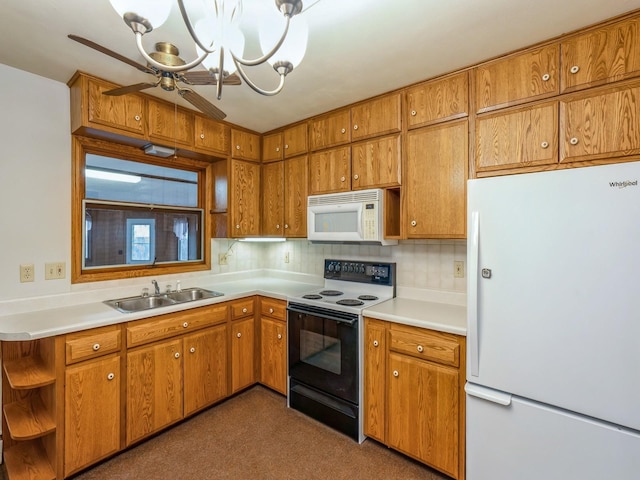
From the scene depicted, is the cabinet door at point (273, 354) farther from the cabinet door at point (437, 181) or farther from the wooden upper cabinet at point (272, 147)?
the wooden upper cabinet at point (272, 147)

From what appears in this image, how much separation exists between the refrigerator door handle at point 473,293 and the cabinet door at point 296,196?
1.54m

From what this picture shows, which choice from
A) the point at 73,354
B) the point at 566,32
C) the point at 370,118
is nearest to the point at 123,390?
the point at 73,354

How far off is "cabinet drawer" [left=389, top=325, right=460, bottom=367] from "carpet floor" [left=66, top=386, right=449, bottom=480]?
73cm

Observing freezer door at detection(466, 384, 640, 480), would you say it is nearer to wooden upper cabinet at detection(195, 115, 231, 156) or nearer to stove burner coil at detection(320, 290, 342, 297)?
stove burner coil at detection(320, 290, 342, 297)

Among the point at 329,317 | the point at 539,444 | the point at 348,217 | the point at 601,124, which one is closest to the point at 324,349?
the point at 329,317

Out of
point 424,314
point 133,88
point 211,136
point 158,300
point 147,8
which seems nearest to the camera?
point 147,8

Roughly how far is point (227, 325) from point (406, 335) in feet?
4.85

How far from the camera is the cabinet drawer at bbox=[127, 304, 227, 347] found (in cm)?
201

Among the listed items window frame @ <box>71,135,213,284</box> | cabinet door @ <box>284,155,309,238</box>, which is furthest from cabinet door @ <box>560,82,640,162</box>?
window frame @ <box>71,135,213,284</box>

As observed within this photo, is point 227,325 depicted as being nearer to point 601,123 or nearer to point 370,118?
point 370,118

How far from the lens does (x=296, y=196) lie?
2.90 m

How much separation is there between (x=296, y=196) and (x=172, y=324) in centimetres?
150

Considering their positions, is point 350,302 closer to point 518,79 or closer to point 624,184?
point 624,184

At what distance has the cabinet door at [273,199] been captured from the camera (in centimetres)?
304
